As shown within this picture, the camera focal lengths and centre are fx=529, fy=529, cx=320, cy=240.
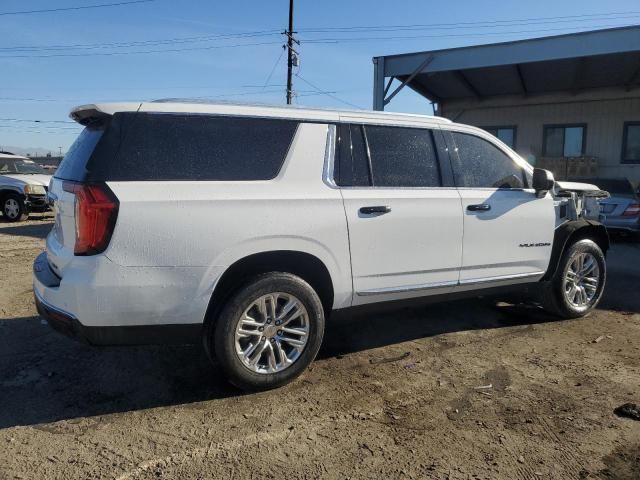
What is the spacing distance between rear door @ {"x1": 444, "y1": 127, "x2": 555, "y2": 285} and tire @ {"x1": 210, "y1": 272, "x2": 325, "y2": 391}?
4.89ft

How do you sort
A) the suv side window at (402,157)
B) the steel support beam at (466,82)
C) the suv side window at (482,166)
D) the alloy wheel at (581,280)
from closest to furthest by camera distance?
the suv side window at (402,157) < the suv side window at (482,166) < the alloy wheel at (581,280) < the steel support beam at (466,82)

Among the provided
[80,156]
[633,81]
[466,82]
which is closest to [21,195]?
[80,156]

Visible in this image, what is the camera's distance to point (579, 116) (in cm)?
1606

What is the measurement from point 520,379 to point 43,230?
11296 mm

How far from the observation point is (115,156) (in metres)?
3.11

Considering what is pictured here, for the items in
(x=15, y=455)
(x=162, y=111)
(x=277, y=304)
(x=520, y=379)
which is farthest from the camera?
(x=520, y=379)

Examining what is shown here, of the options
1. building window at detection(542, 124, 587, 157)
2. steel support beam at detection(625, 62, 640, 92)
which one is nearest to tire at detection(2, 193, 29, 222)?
building window at detection(542, 124, 587, 157)

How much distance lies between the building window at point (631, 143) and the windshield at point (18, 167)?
1684 centimetres

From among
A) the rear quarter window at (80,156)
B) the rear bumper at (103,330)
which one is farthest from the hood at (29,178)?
the rear bumper at (103,330)

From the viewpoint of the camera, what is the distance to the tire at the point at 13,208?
13.4m

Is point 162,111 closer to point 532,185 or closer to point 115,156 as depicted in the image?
point 115,156

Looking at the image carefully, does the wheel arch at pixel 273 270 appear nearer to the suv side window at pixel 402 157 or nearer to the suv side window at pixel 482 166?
the suv side window at pixel 402 157

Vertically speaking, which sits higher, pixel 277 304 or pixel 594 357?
pixel 277 304

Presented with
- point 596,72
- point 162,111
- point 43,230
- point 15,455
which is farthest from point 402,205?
point 596,72
